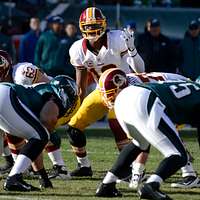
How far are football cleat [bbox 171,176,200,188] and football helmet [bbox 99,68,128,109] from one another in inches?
40.1

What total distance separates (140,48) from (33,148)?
6.66 metres

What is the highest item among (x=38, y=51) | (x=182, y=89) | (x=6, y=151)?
(x=182, y=89)

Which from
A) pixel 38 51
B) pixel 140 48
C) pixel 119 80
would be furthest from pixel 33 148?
pixel 38 51

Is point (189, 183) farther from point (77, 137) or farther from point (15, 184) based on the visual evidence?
point (15, 184)

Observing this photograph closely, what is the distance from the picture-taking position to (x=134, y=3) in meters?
19.0

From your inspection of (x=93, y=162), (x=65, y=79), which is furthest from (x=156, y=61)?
(x=65, y=79)

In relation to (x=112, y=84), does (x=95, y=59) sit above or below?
below

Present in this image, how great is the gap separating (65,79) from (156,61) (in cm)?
611

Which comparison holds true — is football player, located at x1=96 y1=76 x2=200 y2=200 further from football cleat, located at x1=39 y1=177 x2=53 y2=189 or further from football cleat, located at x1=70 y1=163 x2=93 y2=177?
football cleat, located at x1=70 y1=163 x2=93 y2=177

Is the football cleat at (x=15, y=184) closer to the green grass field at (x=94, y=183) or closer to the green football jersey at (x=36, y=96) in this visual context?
the green grass field at (x=94, y=183)

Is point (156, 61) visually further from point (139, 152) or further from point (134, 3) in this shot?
point (139, 152)

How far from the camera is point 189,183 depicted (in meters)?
8.34

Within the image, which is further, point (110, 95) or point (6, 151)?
point (6, 151)

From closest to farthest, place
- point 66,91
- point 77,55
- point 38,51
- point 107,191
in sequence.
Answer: point 107,191 < point 66,91 < point 77,55 < point 38,51
